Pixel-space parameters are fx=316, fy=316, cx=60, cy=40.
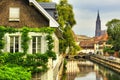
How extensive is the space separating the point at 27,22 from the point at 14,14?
122 centimetres

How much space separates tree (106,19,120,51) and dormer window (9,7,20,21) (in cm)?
6163

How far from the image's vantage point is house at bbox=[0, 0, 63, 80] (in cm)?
2367

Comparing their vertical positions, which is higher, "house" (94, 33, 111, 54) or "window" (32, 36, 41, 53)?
"window" (32, 36, 41, 53)

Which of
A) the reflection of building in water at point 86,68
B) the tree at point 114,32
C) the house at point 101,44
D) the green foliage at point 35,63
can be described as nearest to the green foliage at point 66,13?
the reflection of building in water at point 86,68

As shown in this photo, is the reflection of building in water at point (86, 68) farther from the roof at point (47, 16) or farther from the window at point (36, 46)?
the roof at point (47, 16)

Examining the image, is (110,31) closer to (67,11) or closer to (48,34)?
(67,11)

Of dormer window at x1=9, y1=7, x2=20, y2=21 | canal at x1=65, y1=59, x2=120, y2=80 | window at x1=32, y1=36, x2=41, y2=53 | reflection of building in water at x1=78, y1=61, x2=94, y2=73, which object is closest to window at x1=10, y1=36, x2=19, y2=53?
window at x1=32, y1=36, x2=41, y2=53

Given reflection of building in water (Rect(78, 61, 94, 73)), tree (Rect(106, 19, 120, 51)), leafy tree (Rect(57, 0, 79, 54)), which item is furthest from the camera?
tree (Rect(106, 19, 120, 51))

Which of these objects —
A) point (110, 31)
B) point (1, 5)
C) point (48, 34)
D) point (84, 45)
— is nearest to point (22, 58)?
point (48, 34)

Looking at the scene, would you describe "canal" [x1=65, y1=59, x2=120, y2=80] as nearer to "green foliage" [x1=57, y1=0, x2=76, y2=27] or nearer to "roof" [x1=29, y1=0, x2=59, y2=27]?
"green foliage" [x1=57, y1=0, x2=76, y2=27]

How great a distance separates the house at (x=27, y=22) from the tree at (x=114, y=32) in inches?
2421

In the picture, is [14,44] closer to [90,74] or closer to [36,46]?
[36,46]

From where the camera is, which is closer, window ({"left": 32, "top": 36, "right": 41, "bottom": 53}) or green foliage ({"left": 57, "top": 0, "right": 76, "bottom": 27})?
window ({"left": 32, "top": 36, "right": 41, "bottom": 53})

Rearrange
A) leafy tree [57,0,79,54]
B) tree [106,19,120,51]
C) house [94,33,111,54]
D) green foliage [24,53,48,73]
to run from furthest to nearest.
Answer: house [94,33,111,54]
tree [106,19,120,51]
leafy tree [57,0,79,54]
green foliage [24,53,48,73]
